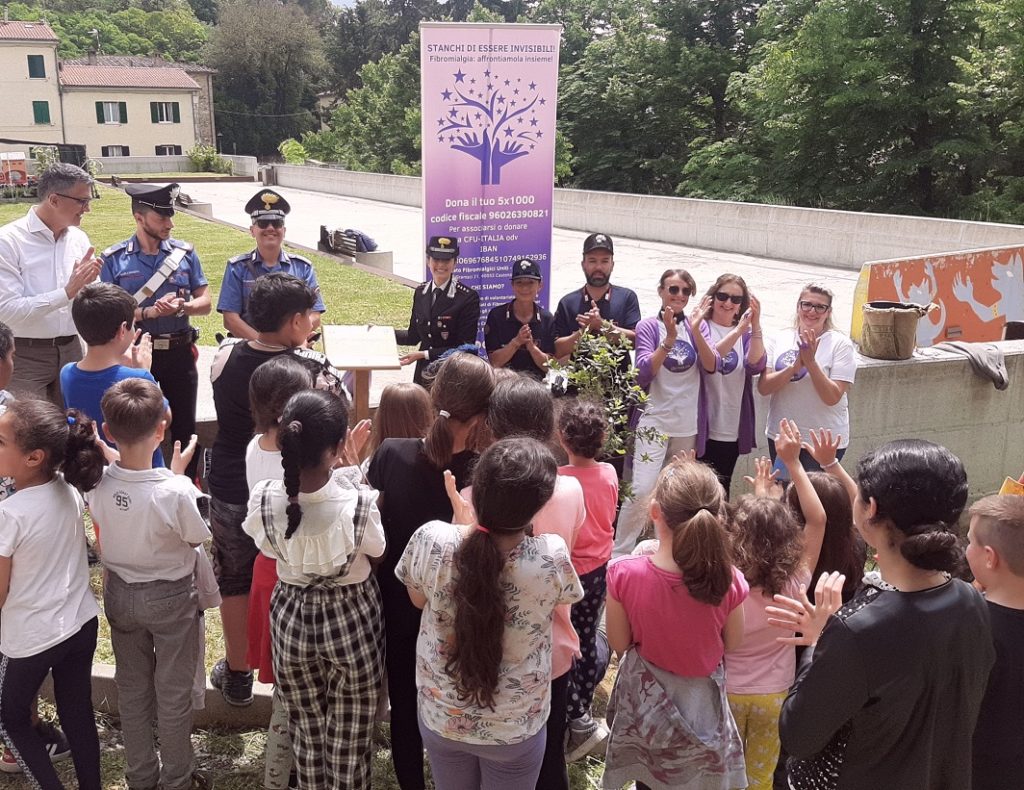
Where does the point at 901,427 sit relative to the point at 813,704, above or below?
below

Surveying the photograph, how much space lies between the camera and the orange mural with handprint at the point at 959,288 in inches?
362

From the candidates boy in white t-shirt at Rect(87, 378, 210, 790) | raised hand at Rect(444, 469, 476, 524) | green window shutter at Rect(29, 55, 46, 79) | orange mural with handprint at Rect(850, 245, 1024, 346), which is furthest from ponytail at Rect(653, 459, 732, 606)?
green window shutter at Rect(29, 55, 46, 79)

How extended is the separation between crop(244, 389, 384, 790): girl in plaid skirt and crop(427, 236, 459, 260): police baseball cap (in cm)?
305

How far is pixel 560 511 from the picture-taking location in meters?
2.97

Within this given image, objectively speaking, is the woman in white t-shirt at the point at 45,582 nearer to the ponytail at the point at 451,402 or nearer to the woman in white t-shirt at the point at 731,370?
the ponytail at the point at 451,402

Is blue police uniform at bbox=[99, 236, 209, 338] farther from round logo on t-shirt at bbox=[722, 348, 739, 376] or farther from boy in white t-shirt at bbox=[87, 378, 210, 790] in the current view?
round logo on t-shirt at bbox=[722, 348, 739, 376]

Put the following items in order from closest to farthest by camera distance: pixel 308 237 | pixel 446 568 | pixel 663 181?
1. pixel 446 568
2. pixel 308 237
3. pixel 663 181

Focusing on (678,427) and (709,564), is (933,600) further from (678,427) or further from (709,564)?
(678,427)

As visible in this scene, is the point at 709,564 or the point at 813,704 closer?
the point at 813,704

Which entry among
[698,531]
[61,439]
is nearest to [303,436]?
[61,439]

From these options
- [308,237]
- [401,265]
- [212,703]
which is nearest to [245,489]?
[212,703]

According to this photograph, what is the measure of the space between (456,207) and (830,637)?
5.15 meters

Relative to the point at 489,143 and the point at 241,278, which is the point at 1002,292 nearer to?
the point at 489,143

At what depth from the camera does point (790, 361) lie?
17.1 feet
